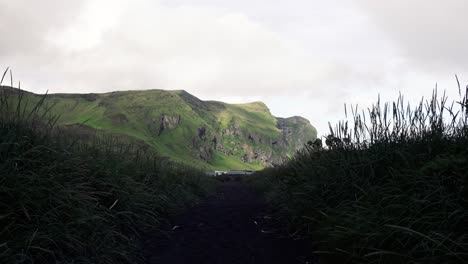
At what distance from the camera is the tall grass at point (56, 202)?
4.10m

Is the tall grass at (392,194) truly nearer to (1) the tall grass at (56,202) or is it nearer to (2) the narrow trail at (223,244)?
(2) the narrow trail at (223,244)

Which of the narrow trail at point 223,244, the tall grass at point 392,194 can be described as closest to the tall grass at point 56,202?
the narrow trail at point 223,244

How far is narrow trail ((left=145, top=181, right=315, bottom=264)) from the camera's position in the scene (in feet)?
17.7

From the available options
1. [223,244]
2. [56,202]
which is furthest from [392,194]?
[56,202]

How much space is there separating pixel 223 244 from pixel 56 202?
97.2 inches

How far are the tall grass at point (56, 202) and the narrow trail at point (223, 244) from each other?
0.41 meters

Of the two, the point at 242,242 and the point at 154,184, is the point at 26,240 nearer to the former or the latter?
the point at 242,242

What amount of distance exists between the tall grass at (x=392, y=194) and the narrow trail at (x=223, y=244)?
44cm

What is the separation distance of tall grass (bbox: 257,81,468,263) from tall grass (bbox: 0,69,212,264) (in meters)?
2.51

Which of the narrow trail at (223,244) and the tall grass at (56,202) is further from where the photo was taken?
the narrow trail at (223,244)

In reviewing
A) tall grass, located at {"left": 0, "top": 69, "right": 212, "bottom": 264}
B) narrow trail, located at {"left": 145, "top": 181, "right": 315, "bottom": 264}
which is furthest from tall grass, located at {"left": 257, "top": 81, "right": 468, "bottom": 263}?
tall grass, located at {"left": 0, "top": 69, "right": 212, "bottom": 264}

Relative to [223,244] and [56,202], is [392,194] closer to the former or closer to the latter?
[223,244]

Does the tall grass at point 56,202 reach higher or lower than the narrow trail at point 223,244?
higher

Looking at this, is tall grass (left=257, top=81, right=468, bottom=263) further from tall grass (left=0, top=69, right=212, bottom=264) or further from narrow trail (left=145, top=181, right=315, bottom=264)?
tall grass (left=0, top=69, right=212, bottom=264)
